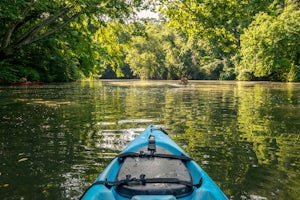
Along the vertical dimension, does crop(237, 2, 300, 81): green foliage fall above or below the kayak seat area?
above

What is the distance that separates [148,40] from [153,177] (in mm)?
13176

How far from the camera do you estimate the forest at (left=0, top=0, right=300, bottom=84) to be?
1094 cm

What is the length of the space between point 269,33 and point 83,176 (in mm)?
44792

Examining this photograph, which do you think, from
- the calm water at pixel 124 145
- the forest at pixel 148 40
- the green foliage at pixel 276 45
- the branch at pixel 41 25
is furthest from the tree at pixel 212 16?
the green foliage at pixel 276 45

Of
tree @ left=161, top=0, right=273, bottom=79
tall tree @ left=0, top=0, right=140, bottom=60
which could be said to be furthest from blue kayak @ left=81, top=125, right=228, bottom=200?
tree @ left=161, top=0, right=273, bottom=79

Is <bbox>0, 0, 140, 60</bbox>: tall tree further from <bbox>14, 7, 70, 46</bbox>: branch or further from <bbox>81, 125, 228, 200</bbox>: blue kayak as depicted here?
<bbox>81, 125, 228, 200</bbox>: blue kayak

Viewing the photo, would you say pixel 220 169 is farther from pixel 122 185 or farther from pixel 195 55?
pixel 195 55

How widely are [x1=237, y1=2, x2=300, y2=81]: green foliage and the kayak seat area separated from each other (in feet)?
146

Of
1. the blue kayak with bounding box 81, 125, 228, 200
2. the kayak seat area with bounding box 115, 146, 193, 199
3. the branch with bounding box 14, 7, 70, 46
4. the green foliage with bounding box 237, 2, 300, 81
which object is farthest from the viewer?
the green foliage with bounding box 237, 2, 300, 81

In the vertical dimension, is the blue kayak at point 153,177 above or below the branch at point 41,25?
below

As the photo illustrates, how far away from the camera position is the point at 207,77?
6619cm

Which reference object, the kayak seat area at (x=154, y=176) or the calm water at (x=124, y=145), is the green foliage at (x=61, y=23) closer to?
the calm water at (x=124, y=145)

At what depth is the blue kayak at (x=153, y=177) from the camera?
→ 10.4 feet

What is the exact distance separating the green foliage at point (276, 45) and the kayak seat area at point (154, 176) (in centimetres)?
4462
